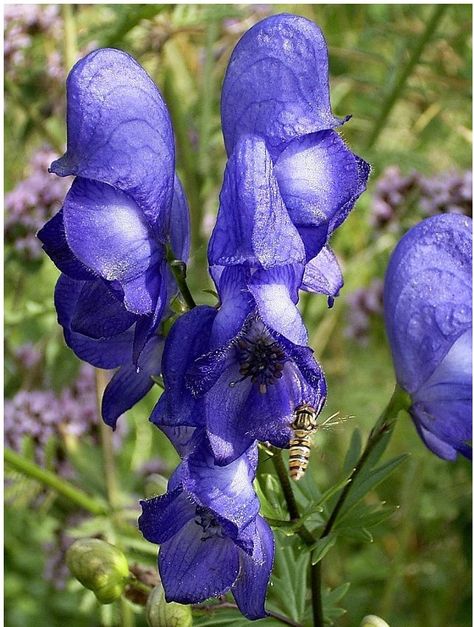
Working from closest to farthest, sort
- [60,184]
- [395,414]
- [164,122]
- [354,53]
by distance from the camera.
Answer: [164,122] → [395,414] → [60,184] → [354,53]

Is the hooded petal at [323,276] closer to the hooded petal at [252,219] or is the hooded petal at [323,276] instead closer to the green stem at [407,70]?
the hooded petal at [252,219]

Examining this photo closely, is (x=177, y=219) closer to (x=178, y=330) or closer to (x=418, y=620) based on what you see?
(x=178, y=330)

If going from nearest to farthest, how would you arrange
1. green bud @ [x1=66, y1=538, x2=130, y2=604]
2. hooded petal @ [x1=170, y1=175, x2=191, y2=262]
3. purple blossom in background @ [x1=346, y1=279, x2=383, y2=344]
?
1. hooded petal @ [x1=170, y1=175, x2=191, y2=262]
2. green bud @ [x1=66, y1=538, x2=130, y2=604]
3. purple blossom in background @ [x1=346, y1=279, x2=383, y2=344]

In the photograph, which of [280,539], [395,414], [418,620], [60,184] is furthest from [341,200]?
[418,620]

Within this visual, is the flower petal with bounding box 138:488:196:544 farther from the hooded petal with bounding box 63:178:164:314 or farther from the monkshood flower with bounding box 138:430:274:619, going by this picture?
the hooded petal with bounding box 63:178:164:314

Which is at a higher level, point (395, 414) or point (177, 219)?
point (177, 219)

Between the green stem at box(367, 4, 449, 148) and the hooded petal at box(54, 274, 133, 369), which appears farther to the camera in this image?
the green stem at box(367, 4, 449, 148)

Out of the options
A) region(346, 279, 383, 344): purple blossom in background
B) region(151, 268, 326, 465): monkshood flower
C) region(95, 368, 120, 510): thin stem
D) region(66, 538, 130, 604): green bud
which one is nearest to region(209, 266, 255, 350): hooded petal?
region(151, 268, 326, 465): monkshood flower
